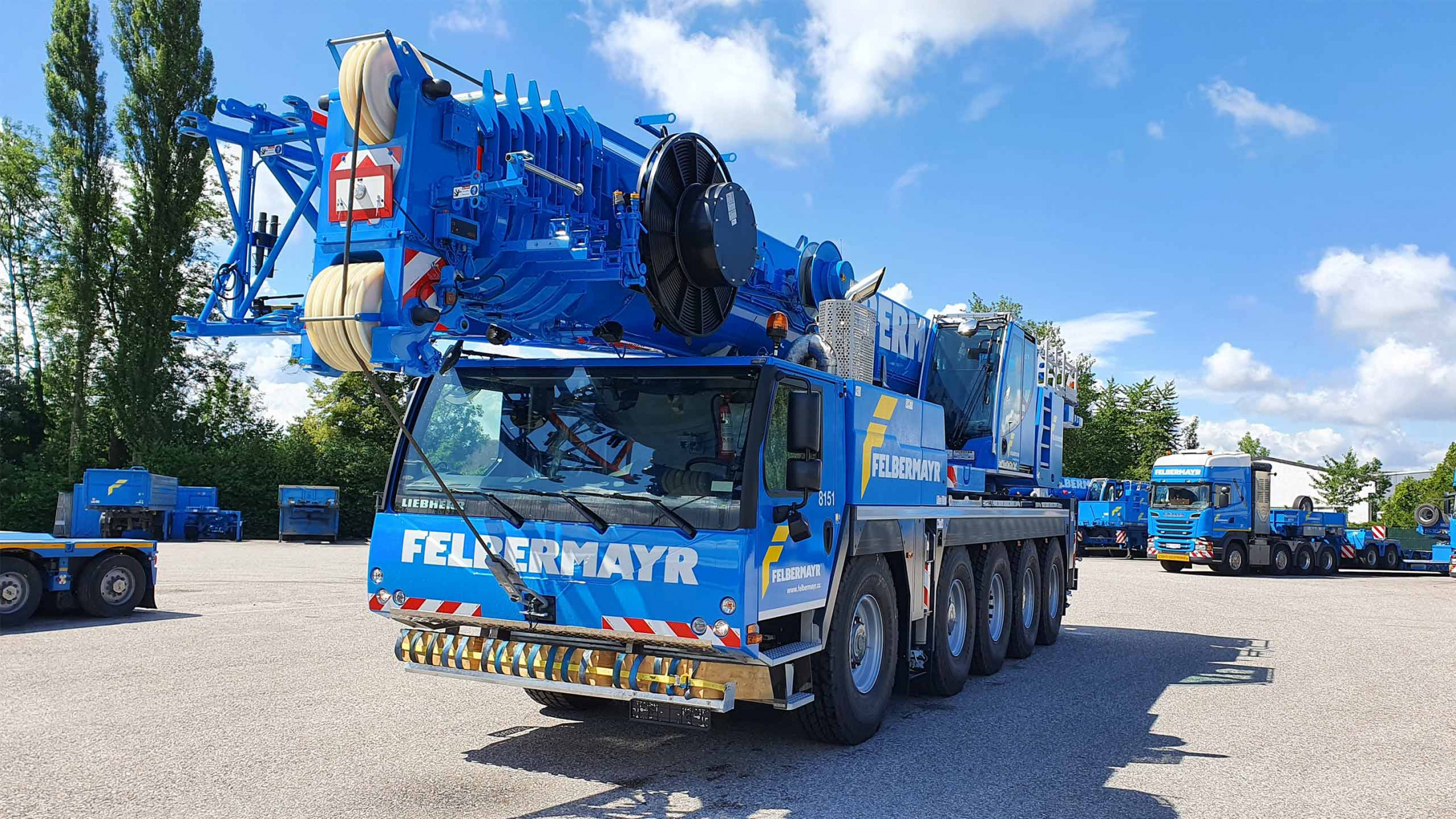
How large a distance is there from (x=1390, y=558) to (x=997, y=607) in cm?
2809

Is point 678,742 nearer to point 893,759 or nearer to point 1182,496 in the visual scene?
point 893,759

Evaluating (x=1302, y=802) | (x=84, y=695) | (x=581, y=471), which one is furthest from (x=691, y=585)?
(x=84, y=695)

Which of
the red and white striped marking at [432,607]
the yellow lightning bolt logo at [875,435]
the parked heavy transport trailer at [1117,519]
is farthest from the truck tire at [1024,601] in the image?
the parked heavy transport trailer at [1117,519]

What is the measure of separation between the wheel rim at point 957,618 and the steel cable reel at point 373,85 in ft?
19.4

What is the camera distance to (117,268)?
36281mm

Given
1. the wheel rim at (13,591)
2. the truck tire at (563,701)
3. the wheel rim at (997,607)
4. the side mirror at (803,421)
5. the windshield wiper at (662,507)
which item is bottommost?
the truck tire at (563,701)

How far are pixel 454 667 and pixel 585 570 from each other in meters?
1.07

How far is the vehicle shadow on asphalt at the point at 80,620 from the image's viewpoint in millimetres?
12164

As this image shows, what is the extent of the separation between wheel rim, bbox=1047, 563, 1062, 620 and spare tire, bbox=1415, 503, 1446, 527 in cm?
2154

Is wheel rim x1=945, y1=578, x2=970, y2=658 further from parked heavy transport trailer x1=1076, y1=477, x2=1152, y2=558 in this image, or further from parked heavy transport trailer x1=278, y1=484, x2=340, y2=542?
parked heavy transport trailer x1=278, y1=484, x2=340, y2=542

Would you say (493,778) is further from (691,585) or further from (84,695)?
(84,695)

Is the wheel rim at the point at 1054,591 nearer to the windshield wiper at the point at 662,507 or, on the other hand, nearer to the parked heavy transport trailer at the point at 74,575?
the windshield wiper at the point at 662,507

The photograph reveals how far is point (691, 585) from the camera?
5656 millimetres

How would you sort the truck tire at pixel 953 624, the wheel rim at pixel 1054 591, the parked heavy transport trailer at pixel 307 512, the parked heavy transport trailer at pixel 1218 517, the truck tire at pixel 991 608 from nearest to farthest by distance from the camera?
the truck tire at pixel 953 624 < the truck tire at pixel 991 608 < the wheel rim at pixel 1054 591 < the parked heavy transport trailer at pixel 1218 517 < the parked heavy transport trailer at pixel 307 512
